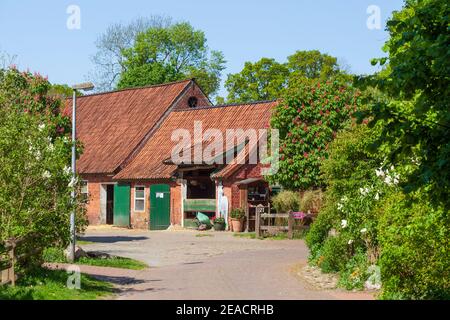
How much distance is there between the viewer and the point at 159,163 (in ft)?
126

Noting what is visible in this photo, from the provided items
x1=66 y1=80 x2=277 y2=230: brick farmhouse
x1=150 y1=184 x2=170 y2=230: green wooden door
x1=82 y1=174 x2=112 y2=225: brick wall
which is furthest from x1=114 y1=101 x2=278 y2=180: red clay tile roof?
x1=82 y1=174 x2=112 y2=225: brick wall

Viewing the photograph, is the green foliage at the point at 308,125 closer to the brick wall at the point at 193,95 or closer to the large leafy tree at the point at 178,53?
the brick wall at the point at 193,95

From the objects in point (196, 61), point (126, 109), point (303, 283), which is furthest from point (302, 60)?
point (303, 283)

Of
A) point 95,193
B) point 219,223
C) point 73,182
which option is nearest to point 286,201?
point 219,223

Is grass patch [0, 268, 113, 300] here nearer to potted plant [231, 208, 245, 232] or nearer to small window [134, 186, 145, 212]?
potted plant [231, 208, 245, 232]

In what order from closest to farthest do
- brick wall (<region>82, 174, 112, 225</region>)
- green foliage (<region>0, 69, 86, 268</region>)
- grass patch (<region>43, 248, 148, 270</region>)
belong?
green foliage (<region>0, 69, 86, 268</region>)
grass patch (<region>43, 248, 148, 270</region>)
brick wall (<region>82, 174, 112, 225</region>)

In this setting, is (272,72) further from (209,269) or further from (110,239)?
(209,269)

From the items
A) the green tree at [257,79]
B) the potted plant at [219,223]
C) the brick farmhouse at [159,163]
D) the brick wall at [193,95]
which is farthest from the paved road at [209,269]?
the green tree at [257,79]

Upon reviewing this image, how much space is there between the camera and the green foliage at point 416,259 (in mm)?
10953

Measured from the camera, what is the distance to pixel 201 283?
605 inches

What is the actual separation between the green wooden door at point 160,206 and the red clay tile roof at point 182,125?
701mm

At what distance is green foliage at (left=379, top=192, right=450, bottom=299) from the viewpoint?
1095cm

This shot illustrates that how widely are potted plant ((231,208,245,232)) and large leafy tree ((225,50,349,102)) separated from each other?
32.7m
